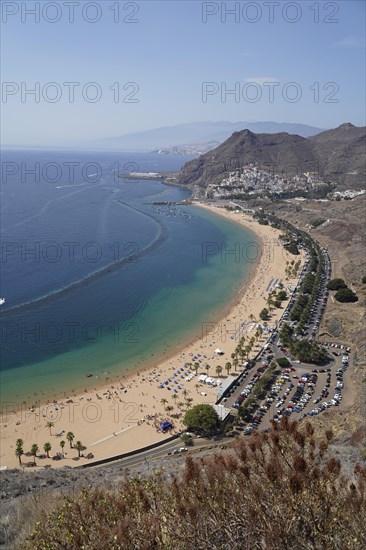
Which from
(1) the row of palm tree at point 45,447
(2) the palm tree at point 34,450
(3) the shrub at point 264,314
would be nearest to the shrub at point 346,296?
(3) the shrub at point 264,314

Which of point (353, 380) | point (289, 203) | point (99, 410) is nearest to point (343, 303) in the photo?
point (353, 380)

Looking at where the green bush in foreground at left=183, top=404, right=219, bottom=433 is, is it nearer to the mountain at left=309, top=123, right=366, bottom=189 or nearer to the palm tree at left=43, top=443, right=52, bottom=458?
the palm tree at left=43, top=443, right=52, bottom=458

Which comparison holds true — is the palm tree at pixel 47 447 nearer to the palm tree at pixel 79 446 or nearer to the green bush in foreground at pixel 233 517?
the palm tree at pixel 79 446

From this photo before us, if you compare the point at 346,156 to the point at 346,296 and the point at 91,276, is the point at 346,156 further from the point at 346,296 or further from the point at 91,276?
the point at 91,276

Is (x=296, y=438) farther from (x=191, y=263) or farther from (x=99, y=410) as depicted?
(x=191, y=263)

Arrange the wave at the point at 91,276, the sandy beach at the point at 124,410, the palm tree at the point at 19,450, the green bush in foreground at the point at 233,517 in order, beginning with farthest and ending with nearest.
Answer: the wave at the point at 91,276 → the sandy beach at the point at 124,410 → the palm tree at the point at 19,450 → the green bush in foreground at the point at 233,517

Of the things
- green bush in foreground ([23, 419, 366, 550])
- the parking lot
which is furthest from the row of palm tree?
green bush in foreground ([23, 419, 366, 550])

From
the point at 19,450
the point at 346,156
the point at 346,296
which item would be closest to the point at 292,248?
the point at 346,296
